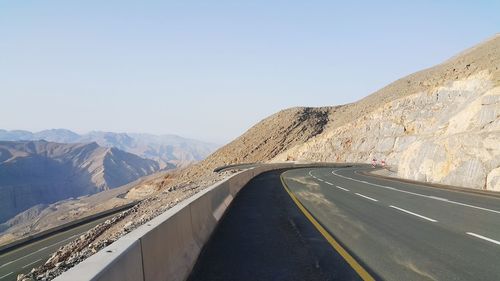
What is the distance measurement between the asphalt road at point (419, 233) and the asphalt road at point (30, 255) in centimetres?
1684

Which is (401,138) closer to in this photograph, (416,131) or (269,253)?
(416,131)

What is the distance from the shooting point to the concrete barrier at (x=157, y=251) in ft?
12.3

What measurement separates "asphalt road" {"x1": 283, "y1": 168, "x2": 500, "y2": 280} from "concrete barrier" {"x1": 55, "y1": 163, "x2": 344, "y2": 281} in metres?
2.60

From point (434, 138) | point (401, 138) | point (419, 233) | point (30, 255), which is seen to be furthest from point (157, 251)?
point (401, 138)

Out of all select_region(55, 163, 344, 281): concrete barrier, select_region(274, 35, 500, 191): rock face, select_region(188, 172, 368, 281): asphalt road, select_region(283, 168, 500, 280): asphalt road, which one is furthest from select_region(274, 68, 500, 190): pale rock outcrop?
select_region(55, 163, 344, 281): concrete barrier

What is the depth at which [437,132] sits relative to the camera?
113 feet

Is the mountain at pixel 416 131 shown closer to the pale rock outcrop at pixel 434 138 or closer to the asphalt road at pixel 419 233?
the pale rock outcrop at pixel 434 138

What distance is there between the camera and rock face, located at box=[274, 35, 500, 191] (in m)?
24.4

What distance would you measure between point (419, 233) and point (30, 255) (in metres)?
26.9

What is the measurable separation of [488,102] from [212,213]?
22673mm

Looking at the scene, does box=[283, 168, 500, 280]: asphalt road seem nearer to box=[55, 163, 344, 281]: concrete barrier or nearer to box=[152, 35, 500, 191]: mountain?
box=[55, 163, 344, 281]: concrete barrier

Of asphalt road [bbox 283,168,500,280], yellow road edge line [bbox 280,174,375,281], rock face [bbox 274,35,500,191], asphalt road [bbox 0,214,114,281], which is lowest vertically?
asphalt road [bbox 0,214,114,281]

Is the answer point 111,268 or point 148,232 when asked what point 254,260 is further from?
point 111,268

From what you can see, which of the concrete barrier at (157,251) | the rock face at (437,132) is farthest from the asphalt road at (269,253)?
the rock face at (437,132)
